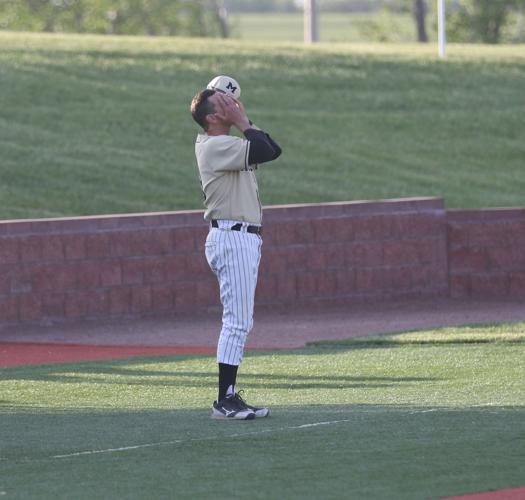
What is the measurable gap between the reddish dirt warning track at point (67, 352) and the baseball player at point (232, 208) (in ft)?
15.5

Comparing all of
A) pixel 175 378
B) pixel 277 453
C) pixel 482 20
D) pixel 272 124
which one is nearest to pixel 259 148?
pixel 277 453

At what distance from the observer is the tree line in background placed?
67250mm

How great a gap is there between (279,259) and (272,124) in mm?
8560

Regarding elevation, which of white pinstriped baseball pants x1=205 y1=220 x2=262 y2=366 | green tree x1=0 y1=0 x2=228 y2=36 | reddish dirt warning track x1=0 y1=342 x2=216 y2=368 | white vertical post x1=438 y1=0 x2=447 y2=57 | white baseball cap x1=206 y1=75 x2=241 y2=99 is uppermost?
green tree x1=0 y1=0 x2=228 y2=36

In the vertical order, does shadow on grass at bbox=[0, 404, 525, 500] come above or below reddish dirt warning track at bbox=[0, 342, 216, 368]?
above

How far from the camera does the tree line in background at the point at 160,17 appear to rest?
221 feet

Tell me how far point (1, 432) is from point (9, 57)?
21264 mm

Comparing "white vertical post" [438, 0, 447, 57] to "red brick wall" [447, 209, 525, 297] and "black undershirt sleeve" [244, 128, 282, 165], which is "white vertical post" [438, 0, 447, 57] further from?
"black undershirt sleeve" [244, 128, 282, 165]

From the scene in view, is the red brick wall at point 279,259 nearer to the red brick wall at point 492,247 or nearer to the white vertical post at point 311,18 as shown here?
the red brick wall at point 492,247

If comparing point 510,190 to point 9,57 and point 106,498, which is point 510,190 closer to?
point 9,57

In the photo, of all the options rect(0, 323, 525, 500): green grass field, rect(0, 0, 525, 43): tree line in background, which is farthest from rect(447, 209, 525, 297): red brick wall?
rect(0, 0, 525, 43): tree line in background

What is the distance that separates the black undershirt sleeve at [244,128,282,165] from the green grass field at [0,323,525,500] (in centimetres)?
166

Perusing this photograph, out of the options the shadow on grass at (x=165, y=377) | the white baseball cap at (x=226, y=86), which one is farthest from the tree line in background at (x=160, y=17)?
the white baseball cap at (x=226, y=86)

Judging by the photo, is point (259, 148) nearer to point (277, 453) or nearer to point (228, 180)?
point (228, 180)
